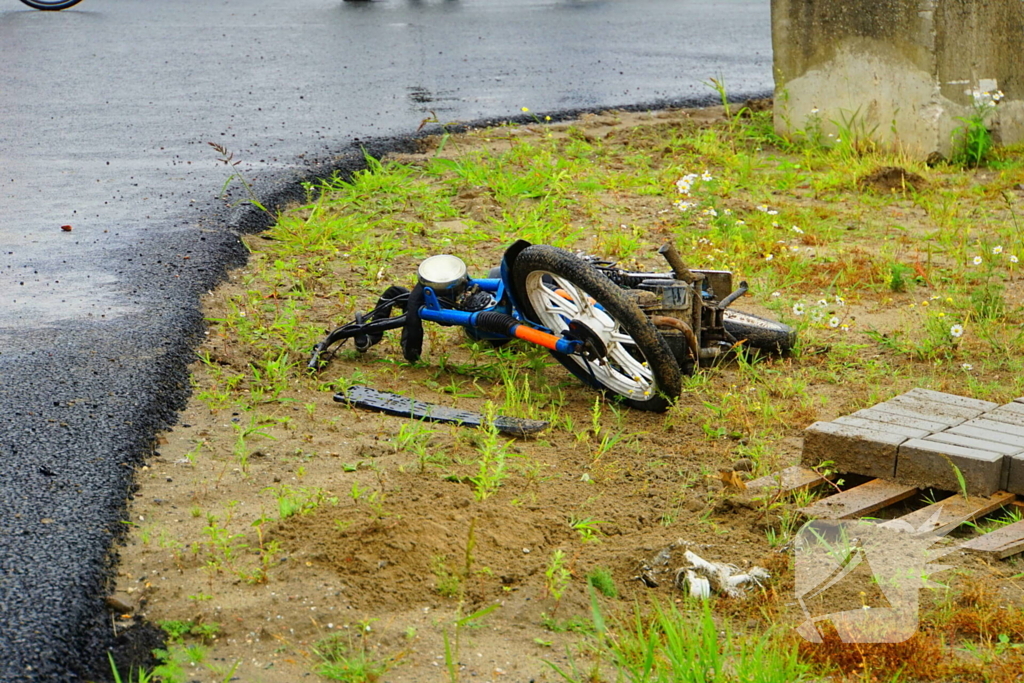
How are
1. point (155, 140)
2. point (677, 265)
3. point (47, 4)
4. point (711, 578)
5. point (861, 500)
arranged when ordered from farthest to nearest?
1. point (47, 4)
2. point (155, 140)
3. point (677, 265)
4. point (861, 500)
5. point (711, 578)

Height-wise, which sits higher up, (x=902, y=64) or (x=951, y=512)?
(x=902, y=64)

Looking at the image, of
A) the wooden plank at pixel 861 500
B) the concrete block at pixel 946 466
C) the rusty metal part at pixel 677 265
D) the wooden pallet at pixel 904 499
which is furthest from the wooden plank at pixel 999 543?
the rusty metal part at pixel 677 265

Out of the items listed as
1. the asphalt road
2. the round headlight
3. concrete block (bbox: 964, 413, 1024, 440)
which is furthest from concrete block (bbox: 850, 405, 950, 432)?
the asphalt road

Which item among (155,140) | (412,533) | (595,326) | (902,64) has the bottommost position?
(412,533)

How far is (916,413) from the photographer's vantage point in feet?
12.6

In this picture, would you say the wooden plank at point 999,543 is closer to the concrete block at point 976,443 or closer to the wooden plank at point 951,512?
the wooden plank at point 951,512

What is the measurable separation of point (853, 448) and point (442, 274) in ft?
6.32

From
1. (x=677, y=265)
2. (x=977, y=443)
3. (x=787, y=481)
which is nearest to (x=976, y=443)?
(x=977, y=443)

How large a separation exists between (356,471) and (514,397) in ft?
2.95

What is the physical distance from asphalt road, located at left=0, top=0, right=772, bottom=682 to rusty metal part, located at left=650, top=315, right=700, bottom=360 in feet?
6.32

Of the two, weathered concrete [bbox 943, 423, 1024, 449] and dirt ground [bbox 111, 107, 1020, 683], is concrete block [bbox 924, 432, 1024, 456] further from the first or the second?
dirt ground [bbox 111, 107, 1020, 683]

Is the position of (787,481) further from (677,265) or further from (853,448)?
(677,265)

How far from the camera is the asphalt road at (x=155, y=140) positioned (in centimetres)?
321

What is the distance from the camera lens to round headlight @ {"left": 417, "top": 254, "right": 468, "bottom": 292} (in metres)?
4.66
